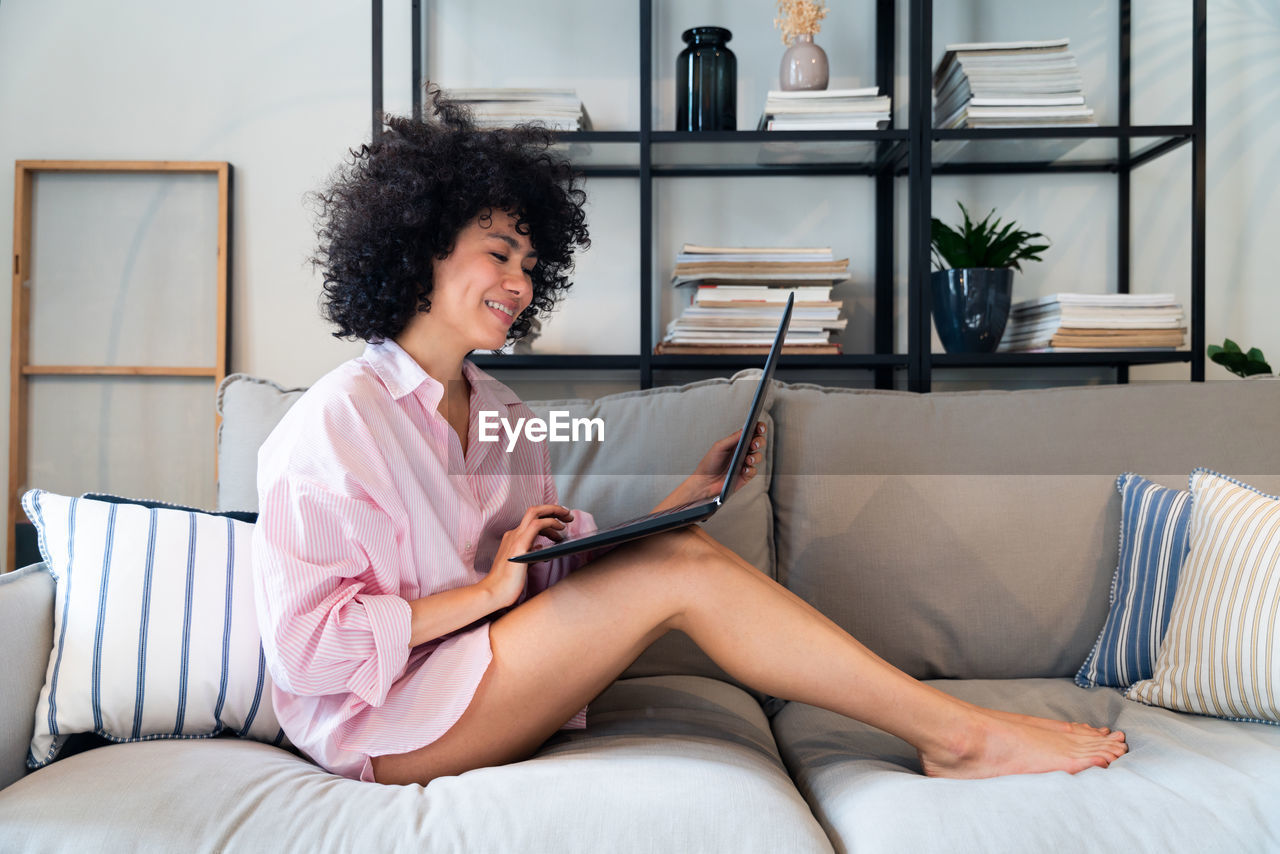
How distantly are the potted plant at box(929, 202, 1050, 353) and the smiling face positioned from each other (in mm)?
1031

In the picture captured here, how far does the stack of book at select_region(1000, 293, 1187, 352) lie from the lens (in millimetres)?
1874

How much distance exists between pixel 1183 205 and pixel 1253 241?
20 centimetres

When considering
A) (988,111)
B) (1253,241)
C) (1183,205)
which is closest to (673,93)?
(988,111)

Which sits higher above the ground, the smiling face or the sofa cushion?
the smiling face

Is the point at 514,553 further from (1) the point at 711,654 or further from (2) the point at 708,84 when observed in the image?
(2) the point at 708,84

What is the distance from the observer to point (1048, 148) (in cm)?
202

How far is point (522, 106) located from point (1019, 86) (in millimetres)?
1062

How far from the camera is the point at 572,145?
1.95 meters

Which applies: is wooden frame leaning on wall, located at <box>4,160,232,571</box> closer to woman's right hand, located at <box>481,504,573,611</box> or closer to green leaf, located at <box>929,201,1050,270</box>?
woman's right hand, located at <box>481,504,573,611</box>

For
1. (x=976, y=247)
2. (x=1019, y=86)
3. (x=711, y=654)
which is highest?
(x=1019, y=86)

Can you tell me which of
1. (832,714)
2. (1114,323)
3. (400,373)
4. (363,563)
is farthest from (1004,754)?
(1114,323)

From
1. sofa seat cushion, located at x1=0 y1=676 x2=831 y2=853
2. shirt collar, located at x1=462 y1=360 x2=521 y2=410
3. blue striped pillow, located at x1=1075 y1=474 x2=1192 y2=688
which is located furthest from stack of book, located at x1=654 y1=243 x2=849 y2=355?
sofa seat cushion, located at x1=0 y1=676 x2=831 y2=853

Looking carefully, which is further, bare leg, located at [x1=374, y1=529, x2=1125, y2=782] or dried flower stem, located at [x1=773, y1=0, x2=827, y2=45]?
dried flower stem, located at [x1=773, y1=0, x2=827, y2=45]

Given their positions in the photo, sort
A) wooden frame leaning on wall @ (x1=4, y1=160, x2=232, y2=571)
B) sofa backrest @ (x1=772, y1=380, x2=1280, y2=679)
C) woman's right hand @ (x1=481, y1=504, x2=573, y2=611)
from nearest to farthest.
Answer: woman's right hand @ (x1=481, y1=504, x2=573, y2=611), sofa backrest @ (x1=772, y1=380, x2=1280, y2=679), wooden frame leaning on wall @ (x1=4, y1=160, x2=232, y2=571)
